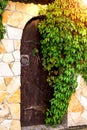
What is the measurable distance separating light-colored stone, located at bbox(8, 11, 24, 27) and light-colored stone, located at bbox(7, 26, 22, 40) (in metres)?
0.08

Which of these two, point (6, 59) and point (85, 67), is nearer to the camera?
point (6, 59)

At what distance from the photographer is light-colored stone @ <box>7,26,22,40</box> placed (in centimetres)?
774

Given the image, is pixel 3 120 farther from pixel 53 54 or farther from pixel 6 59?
pixel 53 54

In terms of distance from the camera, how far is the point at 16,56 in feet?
25.8

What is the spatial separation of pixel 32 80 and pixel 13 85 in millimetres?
829

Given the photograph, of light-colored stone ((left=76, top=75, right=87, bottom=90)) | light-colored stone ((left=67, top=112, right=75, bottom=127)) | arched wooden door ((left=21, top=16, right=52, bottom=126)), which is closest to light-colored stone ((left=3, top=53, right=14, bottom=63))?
arched wooden door ((left=21, top=16, right=52, bottom=126))

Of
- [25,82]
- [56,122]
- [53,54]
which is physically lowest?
[56,122]

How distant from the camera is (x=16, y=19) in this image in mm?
7801

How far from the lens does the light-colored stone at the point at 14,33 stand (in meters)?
7.74

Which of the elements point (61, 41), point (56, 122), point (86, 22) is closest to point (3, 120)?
point (56, 122)

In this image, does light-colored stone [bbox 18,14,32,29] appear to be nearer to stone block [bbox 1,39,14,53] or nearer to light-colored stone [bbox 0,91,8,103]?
stone block [bbox 1,39,14,53]

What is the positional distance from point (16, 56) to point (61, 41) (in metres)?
1.11

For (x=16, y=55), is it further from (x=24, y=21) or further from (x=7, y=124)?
(x=7, y=124)

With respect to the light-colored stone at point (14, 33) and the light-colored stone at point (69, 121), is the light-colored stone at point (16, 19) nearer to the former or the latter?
the light-colored stone at point (14, 33)
